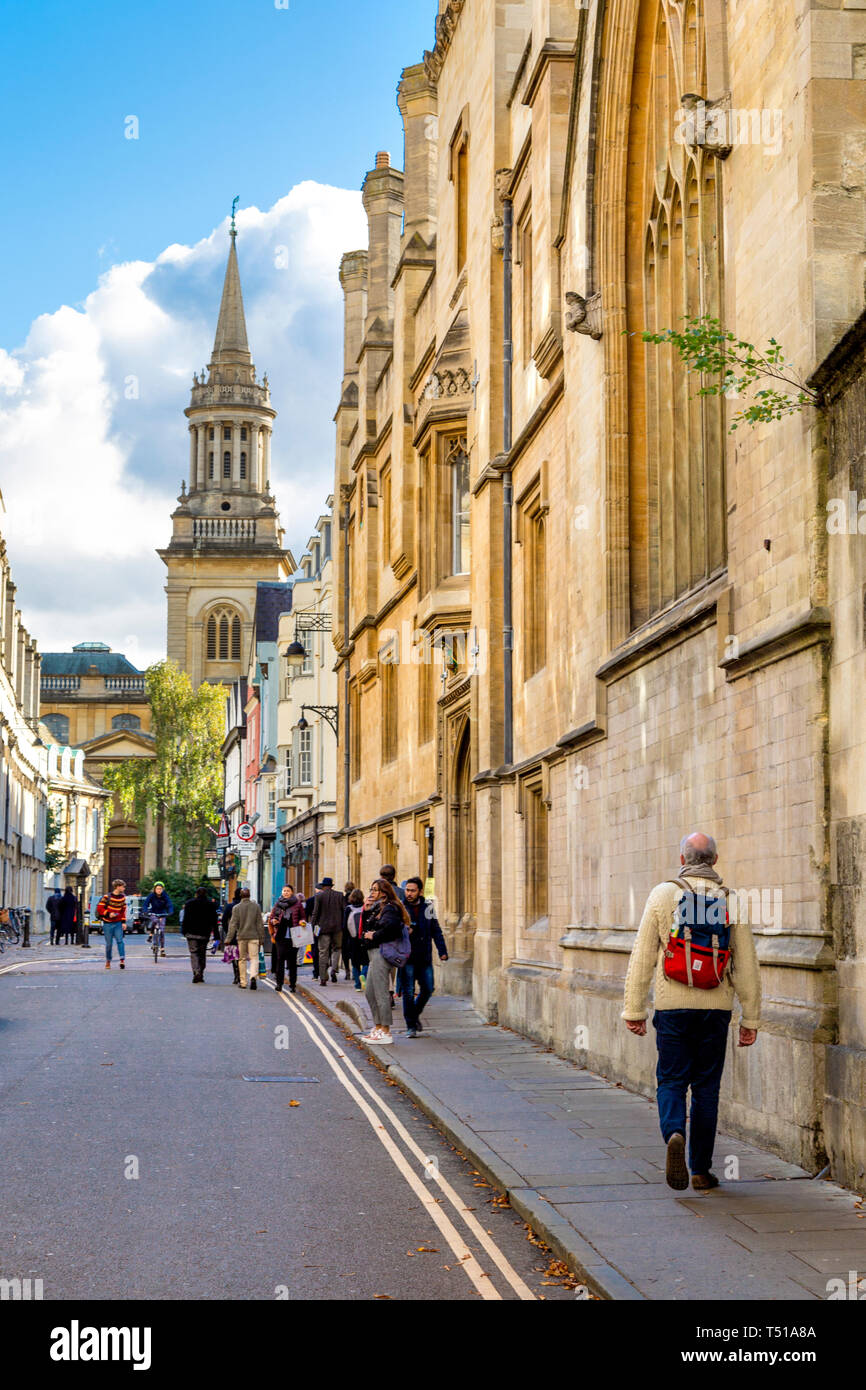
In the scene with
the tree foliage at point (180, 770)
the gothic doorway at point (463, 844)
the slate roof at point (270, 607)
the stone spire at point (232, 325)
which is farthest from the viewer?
the stone spire at point (232, 325)

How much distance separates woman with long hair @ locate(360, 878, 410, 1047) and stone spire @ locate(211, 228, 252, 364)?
105m

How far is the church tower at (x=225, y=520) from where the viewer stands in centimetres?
10881

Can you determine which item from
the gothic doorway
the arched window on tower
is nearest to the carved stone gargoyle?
the gothic doorway

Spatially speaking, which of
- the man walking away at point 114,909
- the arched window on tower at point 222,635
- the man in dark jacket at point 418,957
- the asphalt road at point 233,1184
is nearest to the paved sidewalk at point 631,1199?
the asphalt road at point 233,1184

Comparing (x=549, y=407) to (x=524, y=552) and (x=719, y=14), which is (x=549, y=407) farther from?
(x=719, y=14)

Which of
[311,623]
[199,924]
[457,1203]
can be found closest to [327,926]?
[199,924]

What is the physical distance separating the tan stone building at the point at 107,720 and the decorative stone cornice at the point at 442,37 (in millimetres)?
79533

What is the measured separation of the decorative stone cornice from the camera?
958 inches

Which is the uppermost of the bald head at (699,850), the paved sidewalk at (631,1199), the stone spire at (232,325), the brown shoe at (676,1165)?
the stone spire at (232,325)

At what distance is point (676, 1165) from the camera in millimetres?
7953

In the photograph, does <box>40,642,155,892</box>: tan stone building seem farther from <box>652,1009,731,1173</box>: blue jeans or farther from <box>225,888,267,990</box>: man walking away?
<box>652,1009,731,1173</box>: blue jeans

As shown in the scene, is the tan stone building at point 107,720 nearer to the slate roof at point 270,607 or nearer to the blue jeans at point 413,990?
the slate roof at point 270,607
